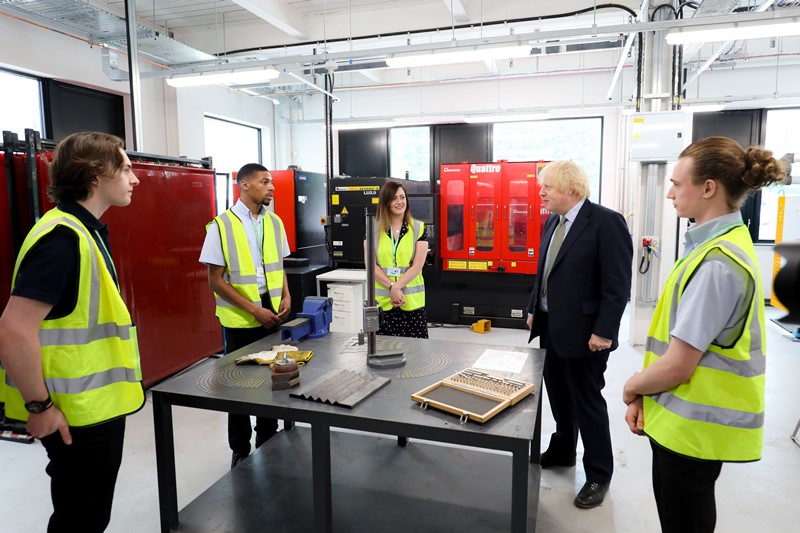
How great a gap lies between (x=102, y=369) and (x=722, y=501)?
2769 mm

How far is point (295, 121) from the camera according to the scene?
954 cm

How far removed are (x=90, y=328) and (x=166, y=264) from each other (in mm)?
2634

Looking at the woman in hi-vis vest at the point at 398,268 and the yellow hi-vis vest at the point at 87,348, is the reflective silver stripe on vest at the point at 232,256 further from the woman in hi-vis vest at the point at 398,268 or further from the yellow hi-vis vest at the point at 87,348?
the yellow hi-vis vest at the point at 87,348

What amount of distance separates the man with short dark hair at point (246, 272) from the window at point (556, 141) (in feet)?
21.5

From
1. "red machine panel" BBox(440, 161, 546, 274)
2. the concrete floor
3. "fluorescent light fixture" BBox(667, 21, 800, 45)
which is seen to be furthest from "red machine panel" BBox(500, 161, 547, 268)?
the concrete floor

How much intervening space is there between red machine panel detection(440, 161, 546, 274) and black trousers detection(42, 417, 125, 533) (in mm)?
4554

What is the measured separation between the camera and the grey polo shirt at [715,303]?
129 cm

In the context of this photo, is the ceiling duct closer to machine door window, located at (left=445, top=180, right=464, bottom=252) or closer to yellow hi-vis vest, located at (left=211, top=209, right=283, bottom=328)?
machine door window, located at (left=445, top=180, right=464, bottom=252)

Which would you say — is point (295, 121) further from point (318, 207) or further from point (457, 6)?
point (457, 6)

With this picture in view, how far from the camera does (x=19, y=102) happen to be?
550cm

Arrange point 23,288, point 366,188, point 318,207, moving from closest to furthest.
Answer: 1. point 23,288
2. point 366,188
3. point 318,207

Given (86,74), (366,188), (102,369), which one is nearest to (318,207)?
(366,188)

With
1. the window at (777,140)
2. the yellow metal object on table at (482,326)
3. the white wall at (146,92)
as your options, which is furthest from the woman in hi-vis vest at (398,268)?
the window at (777,140)

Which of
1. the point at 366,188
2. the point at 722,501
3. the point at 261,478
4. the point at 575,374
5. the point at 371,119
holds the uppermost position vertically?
the point at 371,119
